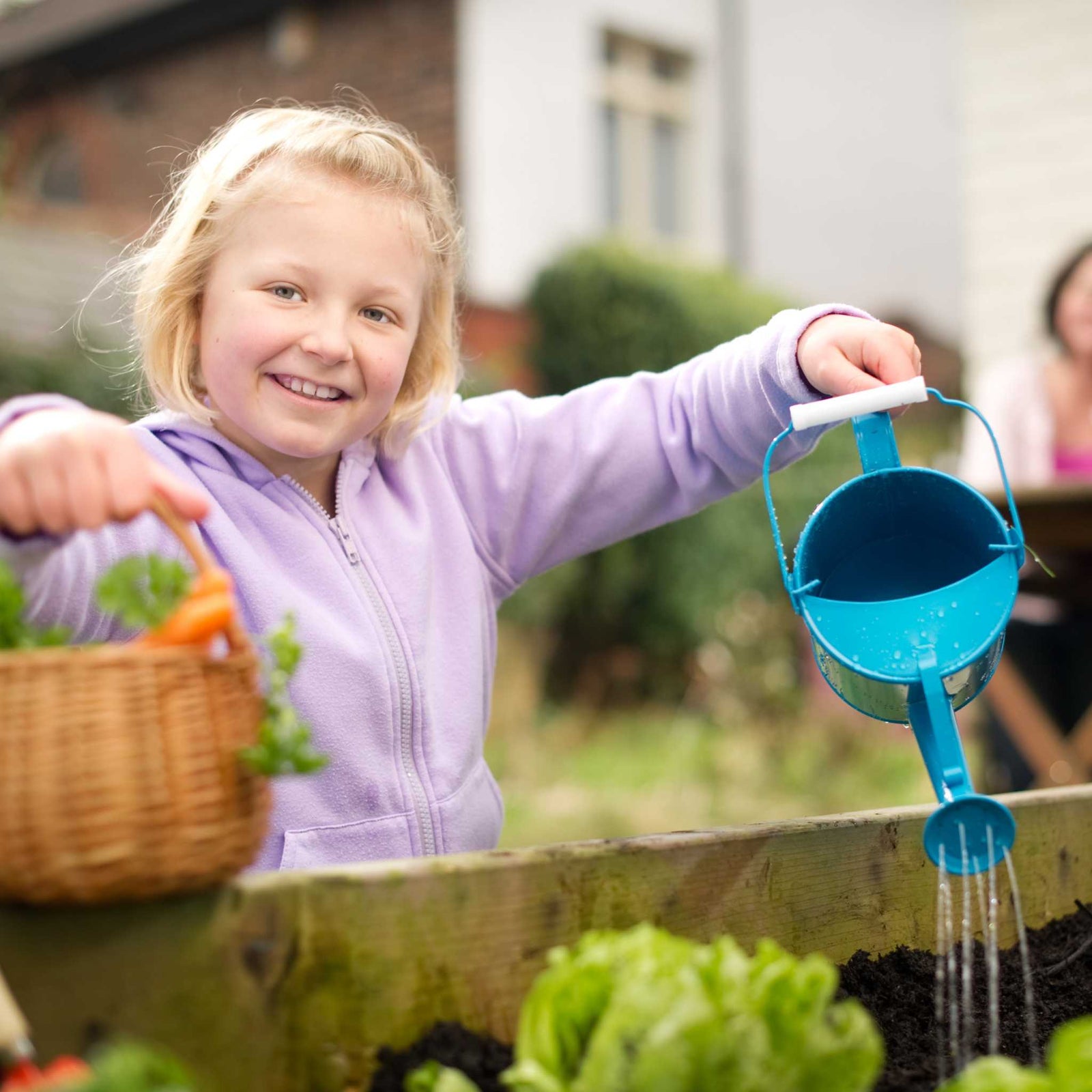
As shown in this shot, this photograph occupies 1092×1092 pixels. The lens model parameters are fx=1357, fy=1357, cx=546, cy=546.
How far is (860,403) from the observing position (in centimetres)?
145

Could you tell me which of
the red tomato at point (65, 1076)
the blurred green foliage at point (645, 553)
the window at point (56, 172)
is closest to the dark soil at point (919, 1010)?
the red tomato at point (65, 1076)

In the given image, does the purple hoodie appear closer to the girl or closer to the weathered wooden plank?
the girl

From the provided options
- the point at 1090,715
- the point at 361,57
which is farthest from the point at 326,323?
the point at 361,57

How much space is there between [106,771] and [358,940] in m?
0.27

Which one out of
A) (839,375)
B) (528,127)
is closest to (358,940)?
(839,375)

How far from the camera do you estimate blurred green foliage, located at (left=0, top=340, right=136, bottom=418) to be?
5.71 metres

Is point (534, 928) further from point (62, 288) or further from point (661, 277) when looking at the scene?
point (661, 277)

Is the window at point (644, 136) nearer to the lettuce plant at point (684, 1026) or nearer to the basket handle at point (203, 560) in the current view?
the basket handle at point (203, 560)

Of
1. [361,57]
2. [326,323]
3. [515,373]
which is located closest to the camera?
[326,323]

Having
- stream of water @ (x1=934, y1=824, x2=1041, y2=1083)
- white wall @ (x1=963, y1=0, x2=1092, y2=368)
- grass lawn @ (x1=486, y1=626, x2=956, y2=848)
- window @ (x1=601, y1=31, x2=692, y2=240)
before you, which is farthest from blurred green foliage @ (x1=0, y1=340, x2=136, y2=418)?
→ window @ (x1=601, y1=31, x2=692, y2=240)

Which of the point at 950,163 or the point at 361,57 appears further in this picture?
the point at 950,163

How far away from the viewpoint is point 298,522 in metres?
1.66

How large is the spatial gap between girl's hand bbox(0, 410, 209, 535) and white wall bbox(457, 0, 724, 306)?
7.74 m

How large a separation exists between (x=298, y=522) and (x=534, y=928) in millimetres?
656
